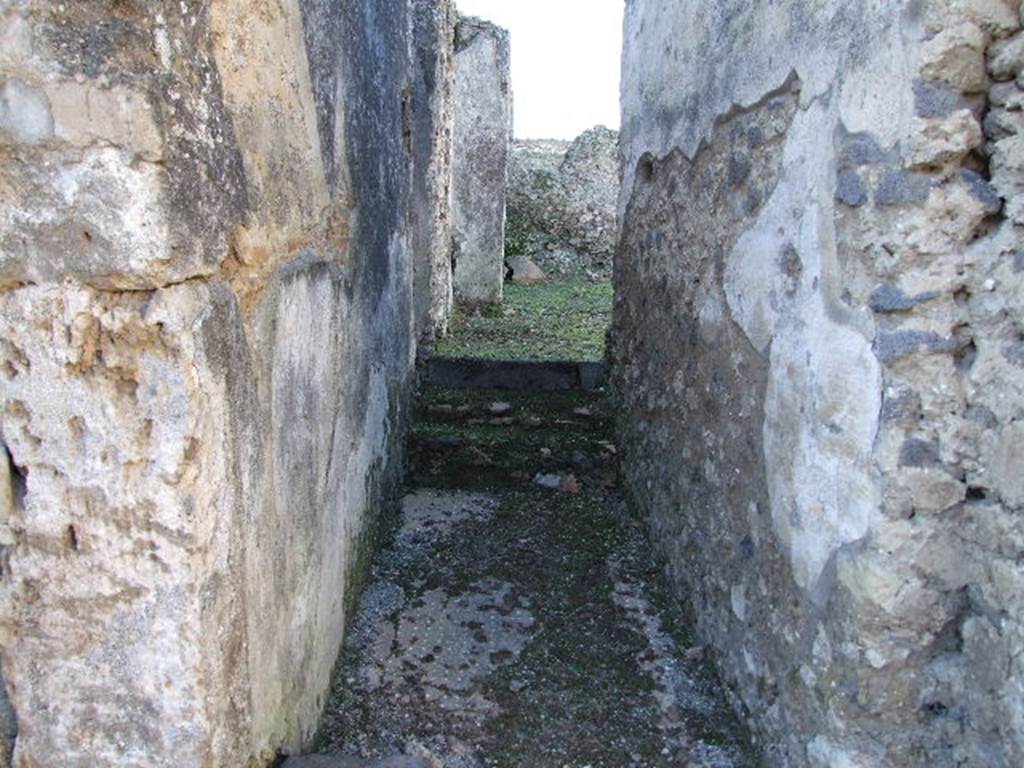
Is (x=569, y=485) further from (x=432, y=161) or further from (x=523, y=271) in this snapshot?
(x=523, y=271)

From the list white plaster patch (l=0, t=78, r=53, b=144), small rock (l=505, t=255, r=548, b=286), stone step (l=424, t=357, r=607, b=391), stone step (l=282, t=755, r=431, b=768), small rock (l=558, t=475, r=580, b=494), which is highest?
white plaster patch (l=0, t=78, r=53, b=144)

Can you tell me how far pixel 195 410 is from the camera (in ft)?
4.79

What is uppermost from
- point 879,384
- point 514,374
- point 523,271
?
point 879,384

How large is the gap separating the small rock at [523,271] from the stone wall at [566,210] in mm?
582

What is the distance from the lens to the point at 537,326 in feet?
22.5

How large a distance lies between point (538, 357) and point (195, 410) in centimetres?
386

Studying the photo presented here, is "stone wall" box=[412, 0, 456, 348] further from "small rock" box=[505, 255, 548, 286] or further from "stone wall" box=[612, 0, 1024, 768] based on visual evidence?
"small rock" box=[505, 255, 548, 286]

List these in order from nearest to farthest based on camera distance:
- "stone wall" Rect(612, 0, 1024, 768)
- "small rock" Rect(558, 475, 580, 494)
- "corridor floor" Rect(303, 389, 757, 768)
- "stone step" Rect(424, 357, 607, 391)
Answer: "stone wall" Rect(612, 0, 1024, 768)
"corridor floor" Rect(303, 389, 757, 768)
"small rock" Rect(558, 475, 580, 494)
"stone step" Rect(424, 357, 607, 391)

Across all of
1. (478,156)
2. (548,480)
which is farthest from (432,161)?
(548,480)

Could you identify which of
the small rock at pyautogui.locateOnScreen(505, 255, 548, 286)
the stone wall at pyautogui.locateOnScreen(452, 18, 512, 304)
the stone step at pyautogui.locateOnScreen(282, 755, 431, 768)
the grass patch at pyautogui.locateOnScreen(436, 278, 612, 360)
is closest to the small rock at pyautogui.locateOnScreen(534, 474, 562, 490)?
the grass patch at pyautogui.locateOnScreen(436, 278, 612, 360)

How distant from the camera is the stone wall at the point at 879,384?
5.47 ft

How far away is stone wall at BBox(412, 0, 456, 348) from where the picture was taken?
5.15 meters

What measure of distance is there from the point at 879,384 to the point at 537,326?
5.11 m

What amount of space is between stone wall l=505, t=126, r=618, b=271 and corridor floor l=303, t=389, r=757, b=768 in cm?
634
